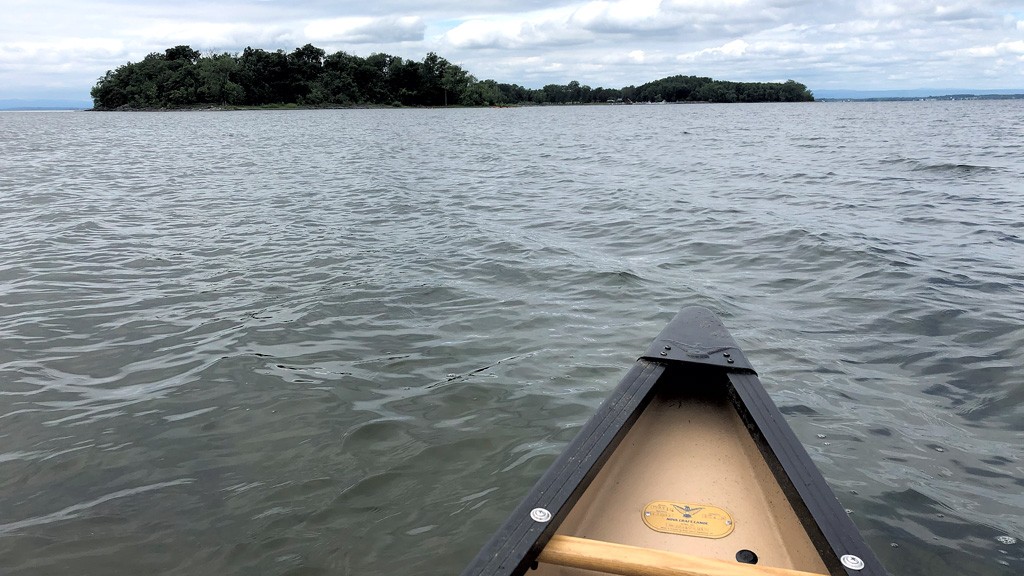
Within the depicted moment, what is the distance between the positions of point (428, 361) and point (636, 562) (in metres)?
3.84

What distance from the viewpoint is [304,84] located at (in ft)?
432

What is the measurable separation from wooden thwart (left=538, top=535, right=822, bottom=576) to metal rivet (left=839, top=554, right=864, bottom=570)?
13 cm

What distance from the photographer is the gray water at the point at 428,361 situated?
387 centimetres

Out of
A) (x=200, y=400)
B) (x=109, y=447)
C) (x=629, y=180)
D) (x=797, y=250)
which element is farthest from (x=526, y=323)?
(x=629, y=180)

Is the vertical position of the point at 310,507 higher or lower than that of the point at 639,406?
lower

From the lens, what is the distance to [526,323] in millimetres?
7125

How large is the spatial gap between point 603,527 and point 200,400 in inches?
142

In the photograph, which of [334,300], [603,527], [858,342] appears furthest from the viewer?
[334,300]

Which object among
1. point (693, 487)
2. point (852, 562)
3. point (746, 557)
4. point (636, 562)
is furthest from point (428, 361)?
point (852, 562)

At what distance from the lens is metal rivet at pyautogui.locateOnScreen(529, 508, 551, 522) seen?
8.66ft

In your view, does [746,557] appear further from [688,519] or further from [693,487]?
[693,487]

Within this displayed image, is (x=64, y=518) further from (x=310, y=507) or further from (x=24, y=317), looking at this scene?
(x=24, y=317)

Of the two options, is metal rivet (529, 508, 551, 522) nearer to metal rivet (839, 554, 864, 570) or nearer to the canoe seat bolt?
the canoe seat bolt

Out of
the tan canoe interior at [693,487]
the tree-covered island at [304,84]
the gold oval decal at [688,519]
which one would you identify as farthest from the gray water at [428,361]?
the tree-covered island at [304,84]
